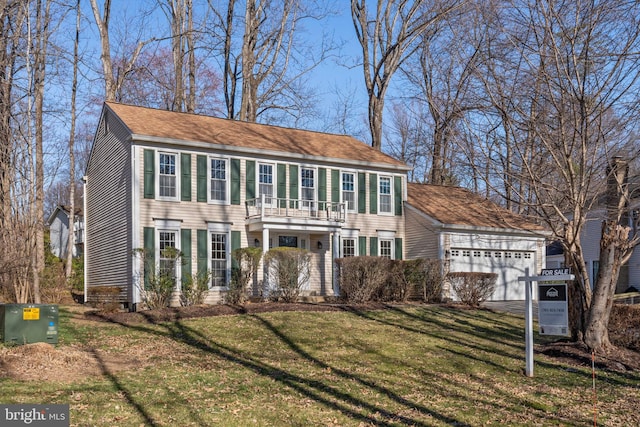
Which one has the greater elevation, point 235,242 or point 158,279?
point 235,242

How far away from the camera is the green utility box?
462 inches

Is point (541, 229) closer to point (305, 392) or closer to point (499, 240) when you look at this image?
point (499, 240)

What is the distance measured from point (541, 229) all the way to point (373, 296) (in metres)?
9.38

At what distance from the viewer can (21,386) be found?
8883 mm

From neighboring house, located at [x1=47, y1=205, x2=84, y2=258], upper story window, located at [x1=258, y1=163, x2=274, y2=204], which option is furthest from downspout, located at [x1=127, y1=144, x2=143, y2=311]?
neighboring house, located at [x1=47, y1=205, x2=84, y2=258]

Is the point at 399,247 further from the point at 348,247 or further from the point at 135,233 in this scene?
the point at 135,233

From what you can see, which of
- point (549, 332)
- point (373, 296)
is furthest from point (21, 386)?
point (373, 296)

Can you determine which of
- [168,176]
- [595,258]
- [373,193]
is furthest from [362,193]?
[595,258]

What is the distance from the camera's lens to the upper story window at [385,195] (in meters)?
25.0

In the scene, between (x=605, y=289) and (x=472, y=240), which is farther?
(x=472, y=240)

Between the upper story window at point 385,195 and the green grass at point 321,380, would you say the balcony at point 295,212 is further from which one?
Answer: the green grass at point 321,380

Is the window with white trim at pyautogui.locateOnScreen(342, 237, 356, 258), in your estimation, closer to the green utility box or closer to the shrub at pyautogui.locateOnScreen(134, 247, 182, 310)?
the shrub at pyautogui.locateOnScreen(134, 247, 182, 310)

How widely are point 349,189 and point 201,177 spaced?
5.62 m

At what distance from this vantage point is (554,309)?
1126cm
